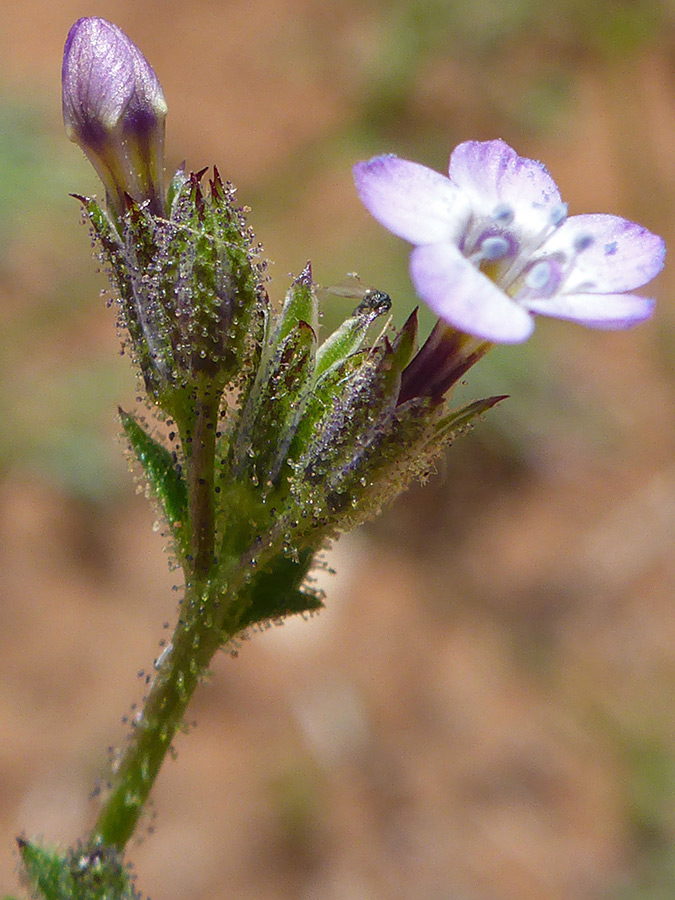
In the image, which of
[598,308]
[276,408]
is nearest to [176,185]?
[276,408]

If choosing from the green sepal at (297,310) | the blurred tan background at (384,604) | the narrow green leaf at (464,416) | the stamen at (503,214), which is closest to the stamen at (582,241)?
the stamen at (503,214)

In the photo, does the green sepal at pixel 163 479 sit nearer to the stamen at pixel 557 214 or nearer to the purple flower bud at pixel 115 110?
the purple flower bud at pixel 115 110

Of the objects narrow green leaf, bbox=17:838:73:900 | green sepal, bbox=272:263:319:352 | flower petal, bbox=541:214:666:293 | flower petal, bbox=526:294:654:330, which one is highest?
green sepal, bbox=272:263:319:352

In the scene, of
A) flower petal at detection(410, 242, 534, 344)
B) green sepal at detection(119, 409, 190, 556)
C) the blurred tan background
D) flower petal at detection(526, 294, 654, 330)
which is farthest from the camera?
the blurred tan background

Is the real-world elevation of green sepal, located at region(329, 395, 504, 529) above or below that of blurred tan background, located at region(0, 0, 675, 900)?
below

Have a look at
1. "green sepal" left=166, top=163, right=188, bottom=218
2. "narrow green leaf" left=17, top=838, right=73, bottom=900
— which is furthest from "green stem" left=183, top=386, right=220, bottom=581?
"narrow green leaf" left=17, top=838, right=73, bottom=900

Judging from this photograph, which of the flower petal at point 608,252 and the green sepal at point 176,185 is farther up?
the green sepal at point 176,185

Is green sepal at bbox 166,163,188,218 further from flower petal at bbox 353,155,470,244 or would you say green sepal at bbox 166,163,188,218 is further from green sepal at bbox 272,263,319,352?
flower petal at bbox 353,155,470,244
